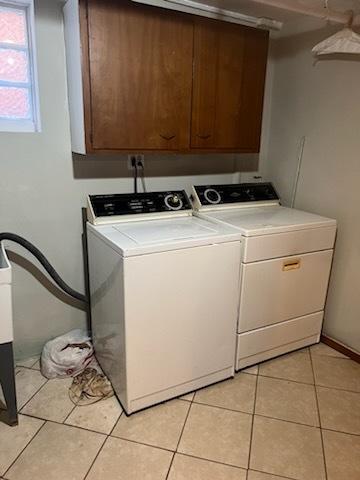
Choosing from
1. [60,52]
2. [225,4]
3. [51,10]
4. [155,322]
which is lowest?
[155,322]

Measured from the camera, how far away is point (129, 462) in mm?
1564

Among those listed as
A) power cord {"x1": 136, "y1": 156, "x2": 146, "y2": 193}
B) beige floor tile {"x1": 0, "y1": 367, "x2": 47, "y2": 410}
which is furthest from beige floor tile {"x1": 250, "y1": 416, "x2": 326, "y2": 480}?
power cord {"x1": 136, "y1": 156, "x2": 146, "y2": 193}

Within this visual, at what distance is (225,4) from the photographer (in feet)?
7.26

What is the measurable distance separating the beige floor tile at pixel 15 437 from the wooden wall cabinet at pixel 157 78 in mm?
1398

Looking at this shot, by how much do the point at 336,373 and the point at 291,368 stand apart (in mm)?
269

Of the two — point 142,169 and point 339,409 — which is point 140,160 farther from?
point 339,409

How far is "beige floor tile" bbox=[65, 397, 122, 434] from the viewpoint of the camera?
175cm

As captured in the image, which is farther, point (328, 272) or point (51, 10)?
point (328, 272)

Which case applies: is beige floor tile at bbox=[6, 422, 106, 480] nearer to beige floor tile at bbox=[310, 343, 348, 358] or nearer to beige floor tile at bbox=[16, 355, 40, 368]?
beige floor tile at bbox=[16, 355, 40, 368]

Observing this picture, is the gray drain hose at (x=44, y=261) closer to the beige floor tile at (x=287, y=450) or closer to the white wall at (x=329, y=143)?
the beige floor tile at (x=287, y=450)

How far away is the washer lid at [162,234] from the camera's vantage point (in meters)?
1.65

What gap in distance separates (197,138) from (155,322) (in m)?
1.12

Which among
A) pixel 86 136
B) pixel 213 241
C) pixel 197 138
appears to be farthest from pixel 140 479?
pixel 197 138

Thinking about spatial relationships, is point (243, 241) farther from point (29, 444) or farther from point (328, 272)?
point (29, 444)
